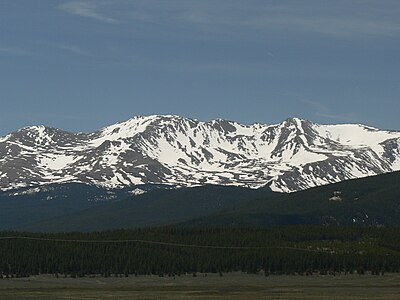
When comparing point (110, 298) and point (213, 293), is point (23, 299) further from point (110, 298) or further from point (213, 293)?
point (213, 293)

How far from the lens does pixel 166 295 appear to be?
189 metres

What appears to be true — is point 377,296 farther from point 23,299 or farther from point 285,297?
point 23,299

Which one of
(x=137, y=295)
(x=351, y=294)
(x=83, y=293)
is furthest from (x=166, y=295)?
(x=351, y=294)

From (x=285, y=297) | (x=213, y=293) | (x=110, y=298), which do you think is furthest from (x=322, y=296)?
(x=110, y=298)

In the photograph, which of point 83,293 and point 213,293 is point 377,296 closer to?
point 213,293

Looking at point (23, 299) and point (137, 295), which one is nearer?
point (23, 299)

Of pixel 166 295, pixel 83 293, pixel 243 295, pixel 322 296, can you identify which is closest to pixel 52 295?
pixel 83 293

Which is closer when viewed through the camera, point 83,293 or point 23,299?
point 23,299

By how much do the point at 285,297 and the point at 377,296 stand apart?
16873mm

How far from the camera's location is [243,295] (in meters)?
191

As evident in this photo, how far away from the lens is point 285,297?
183250 mm

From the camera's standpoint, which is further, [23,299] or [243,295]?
[243,295]

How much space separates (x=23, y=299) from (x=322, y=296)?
5247 centimetres

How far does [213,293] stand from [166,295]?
12.8 meters
